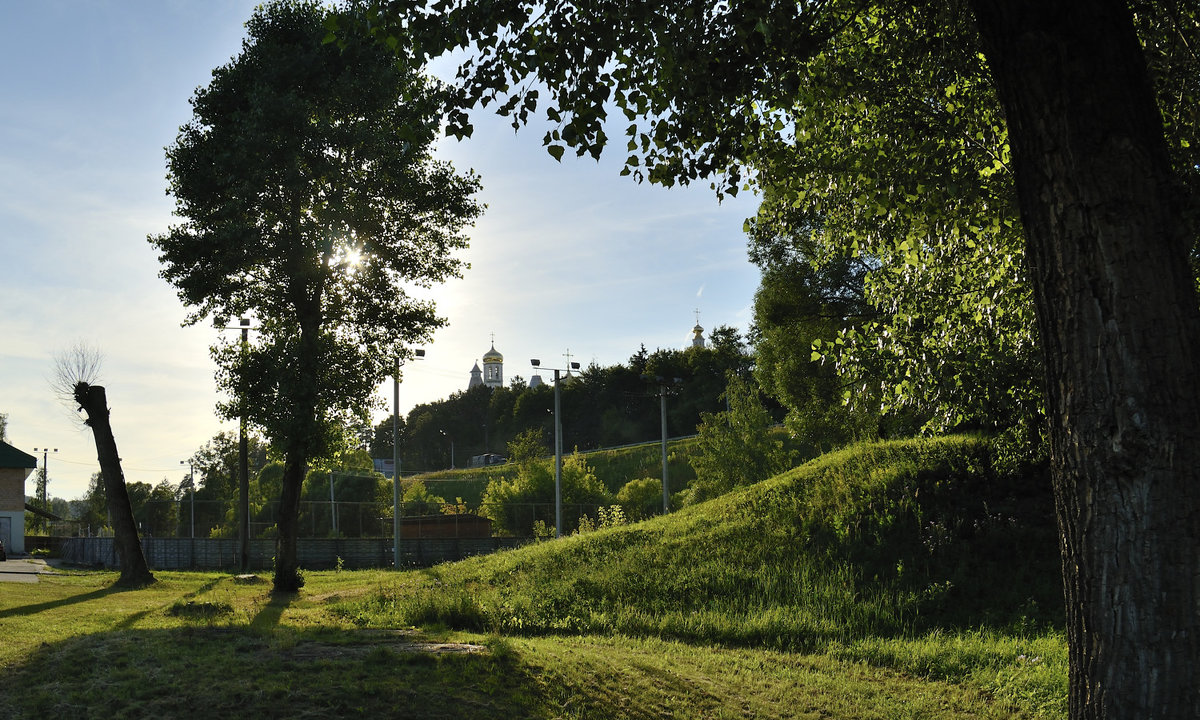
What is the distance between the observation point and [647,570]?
51.8 feet

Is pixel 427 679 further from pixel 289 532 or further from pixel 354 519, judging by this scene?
pixel 354 519

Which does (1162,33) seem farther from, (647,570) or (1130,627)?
(647,570)

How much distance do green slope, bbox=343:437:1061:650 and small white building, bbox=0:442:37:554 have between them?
1506 inches

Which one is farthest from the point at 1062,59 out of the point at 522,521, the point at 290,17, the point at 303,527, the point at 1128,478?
the point at 303,527

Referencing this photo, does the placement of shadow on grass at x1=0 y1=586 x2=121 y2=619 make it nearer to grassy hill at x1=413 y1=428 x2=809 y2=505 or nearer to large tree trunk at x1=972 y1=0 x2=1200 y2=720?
large tree trunk at x1=972 y1=0 x2=1200 y2=720

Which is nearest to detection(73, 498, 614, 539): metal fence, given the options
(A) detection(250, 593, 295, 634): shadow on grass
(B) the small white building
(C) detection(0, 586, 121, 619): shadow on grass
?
(B) the small white building

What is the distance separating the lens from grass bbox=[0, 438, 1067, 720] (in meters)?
6.96

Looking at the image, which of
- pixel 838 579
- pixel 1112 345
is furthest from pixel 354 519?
pixel 1112 345

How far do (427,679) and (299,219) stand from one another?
15226mm

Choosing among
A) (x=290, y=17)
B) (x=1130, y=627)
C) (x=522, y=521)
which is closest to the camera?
(x=1130, y=627)

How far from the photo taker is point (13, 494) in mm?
47406

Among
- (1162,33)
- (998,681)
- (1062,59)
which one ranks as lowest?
(998,681)

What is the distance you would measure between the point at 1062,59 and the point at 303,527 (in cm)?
4997

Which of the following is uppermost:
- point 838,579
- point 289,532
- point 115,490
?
point 115,490
